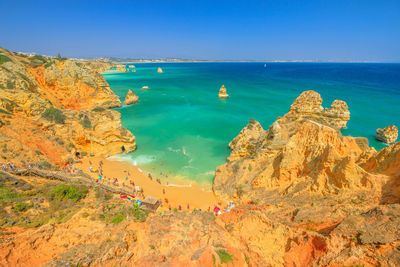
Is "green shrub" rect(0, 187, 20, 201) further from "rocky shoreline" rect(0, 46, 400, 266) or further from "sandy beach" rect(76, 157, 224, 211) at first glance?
"sandy beach" rect(76, 157, 224, 211)

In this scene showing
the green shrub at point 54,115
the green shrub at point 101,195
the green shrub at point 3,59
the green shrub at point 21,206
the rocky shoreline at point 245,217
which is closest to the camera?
the rocky shoreline at point 245,217

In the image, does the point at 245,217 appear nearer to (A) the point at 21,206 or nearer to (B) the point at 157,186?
(A) the point at 21,206

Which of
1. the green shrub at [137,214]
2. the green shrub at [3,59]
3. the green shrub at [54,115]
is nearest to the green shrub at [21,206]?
the green shrub at [137,214]

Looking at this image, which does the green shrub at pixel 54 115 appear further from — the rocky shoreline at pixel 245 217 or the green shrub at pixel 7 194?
the green shrub at pixel 7 194

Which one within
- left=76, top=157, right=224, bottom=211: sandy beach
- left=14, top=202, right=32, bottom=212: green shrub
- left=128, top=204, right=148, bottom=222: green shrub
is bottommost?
left=76, top=157, right=224, bottom=211: sandy beach

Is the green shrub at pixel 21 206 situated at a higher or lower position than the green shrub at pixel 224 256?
lower

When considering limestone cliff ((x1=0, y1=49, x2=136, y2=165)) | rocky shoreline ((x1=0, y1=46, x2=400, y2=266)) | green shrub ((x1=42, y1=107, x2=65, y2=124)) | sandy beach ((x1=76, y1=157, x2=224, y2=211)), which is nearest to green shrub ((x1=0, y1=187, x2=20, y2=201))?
rocky shoreline ((x1=0, y1=46, x2=400, y2=266))

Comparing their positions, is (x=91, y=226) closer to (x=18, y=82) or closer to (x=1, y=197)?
(x=1, y=197)

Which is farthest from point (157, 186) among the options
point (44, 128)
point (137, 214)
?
point (44, 128)
